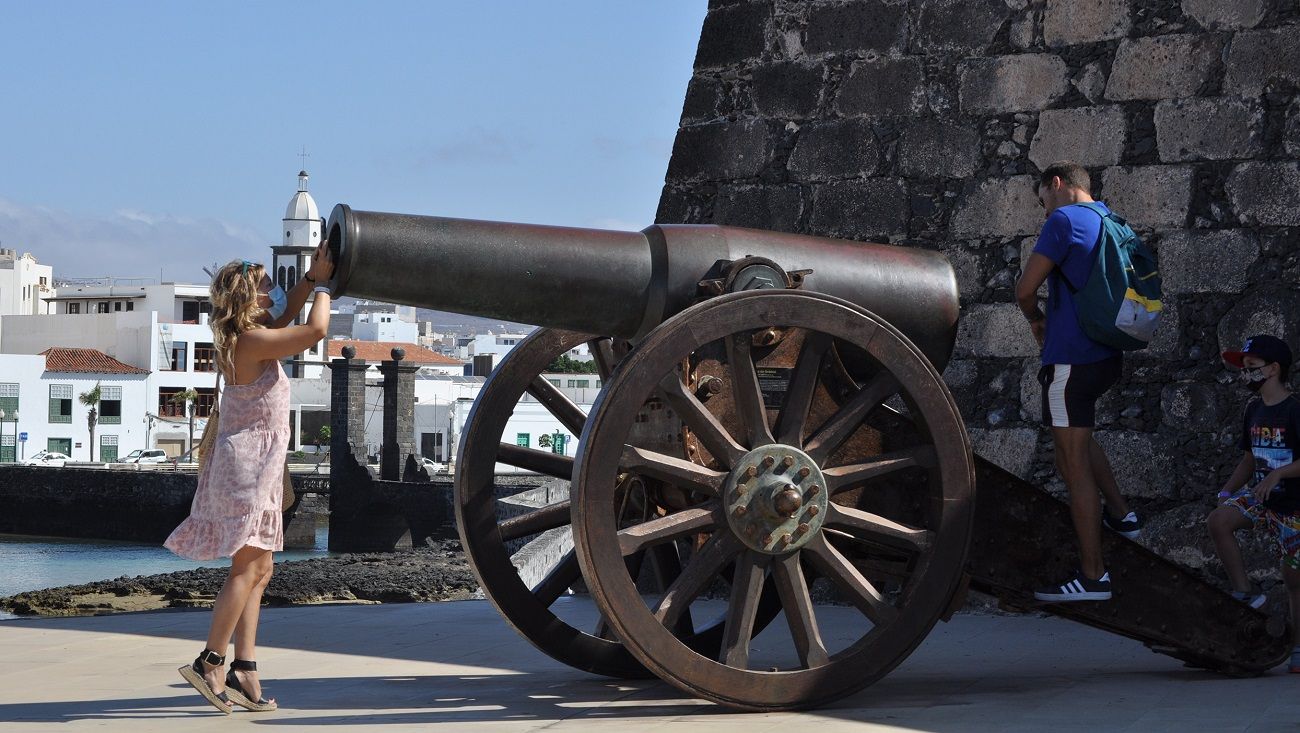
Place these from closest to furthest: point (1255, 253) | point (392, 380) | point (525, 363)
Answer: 1. point (525, 363)
2. point (1255, 253)
3. point (392, 380)

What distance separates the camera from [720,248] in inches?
179

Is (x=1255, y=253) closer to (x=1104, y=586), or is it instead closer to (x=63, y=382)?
(x=1104, y=586)

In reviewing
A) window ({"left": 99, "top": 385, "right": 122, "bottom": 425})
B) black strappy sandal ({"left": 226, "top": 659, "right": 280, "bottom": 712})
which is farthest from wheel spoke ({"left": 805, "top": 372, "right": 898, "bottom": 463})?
window ({"left": 99, "top": 385, "right": 122, "bottom": 425})

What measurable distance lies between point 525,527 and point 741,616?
110 cm

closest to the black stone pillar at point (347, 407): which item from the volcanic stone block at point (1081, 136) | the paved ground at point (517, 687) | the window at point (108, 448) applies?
the window at point (108, 448)

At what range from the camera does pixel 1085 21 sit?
6.62 m

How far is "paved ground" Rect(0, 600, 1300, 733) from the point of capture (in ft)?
13.8

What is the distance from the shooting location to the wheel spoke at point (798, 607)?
14.3ft

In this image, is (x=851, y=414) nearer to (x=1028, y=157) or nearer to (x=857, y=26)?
(x=1028, y=157)

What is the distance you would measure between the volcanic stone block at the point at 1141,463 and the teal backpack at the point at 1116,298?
1.68 meters

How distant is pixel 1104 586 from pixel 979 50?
2.84 metres

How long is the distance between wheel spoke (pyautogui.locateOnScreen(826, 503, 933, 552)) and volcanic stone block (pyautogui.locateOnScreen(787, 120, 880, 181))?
2.85m

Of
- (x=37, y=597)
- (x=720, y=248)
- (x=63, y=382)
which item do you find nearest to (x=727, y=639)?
(x=720, y=248)

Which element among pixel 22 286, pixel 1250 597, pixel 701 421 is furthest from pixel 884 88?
pixel 22 286
